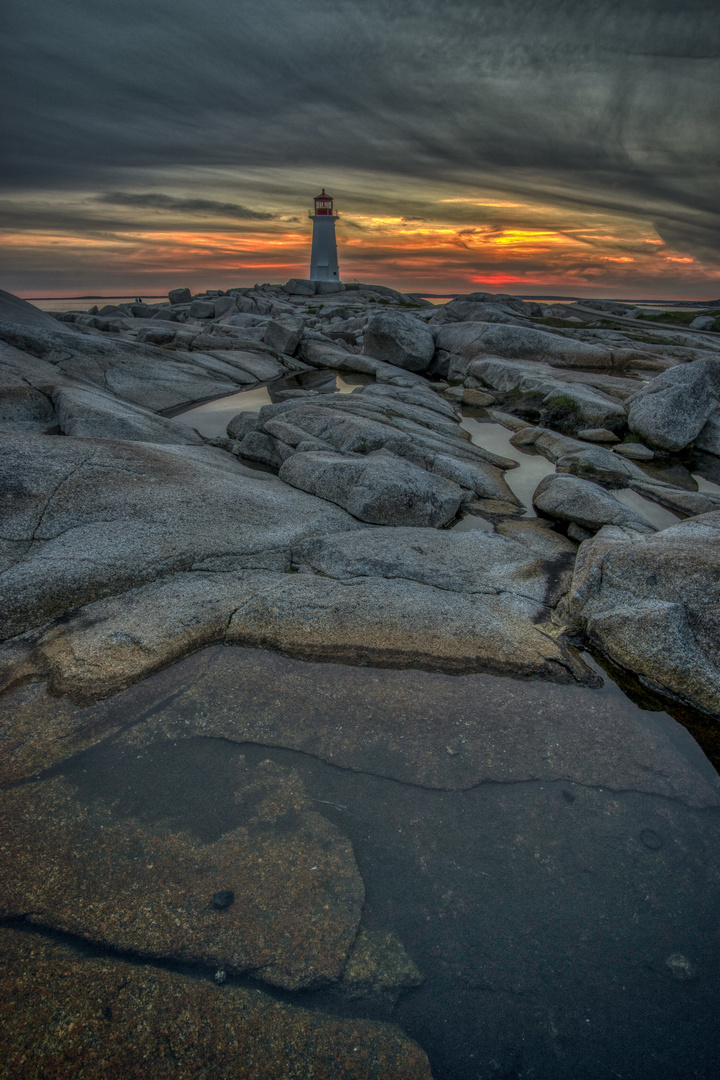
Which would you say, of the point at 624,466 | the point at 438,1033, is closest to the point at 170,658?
the point at 438,1033

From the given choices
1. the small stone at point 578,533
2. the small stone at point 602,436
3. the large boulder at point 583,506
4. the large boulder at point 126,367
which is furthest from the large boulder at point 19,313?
the small stone at point 602,436

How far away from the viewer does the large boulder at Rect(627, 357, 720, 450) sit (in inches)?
619

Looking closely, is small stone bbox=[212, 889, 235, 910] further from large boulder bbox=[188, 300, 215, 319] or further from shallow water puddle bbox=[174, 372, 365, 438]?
large boulder bbox=[188, 300, 215, 319]

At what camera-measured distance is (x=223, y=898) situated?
3.33m

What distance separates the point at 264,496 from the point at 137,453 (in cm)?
221

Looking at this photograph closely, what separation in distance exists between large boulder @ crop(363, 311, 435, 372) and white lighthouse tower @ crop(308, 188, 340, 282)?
58722mm

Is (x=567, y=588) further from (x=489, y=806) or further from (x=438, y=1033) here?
(x=438, y=1033)

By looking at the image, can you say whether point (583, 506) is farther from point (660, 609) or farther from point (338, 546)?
point (338, 546)

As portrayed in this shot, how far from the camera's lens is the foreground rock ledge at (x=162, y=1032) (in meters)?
2.62

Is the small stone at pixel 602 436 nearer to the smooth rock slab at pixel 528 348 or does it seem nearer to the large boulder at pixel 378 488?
the large boulder at pixel 378 488

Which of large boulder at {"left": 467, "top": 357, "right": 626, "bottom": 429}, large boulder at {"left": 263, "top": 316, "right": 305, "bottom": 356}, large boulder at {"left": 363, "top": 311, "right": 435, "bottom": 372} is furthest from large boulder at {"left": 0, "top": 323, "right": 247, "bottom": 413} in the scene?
large boulder at {"left": 467, "top": 357, "right": 626, "bottom": 429}

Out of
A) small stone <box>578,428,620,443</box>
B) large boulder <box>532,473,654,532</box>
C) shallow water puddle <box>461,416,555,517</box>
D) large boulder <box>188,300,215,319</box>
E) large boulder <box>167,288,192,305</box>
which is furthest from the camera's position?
large boulder <box>167,288,192,305</box>

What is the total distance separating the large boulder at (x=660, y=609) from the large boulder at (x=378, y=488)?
309cm

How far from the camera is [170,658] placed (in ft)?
17.8
